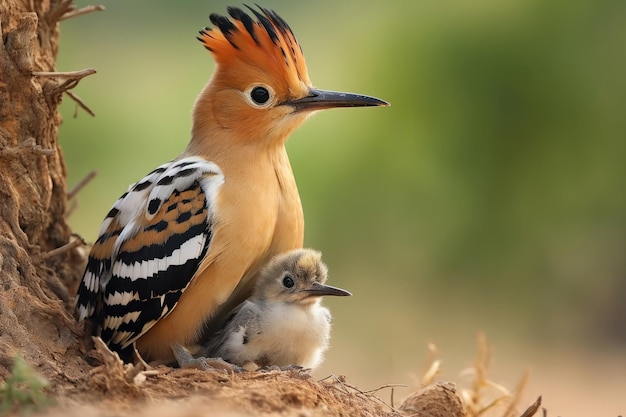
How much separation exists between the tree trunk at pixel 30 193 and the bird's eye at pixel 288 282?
3.07 ft

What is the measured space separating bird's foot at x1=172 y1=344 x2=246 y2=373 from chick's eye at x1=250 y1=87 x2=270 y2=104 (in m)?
1.12

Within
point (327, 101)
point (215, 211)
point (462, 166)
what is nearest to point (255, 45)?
point (327, 101)

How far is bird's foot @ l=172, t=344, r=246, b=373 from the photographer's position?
12.6ft

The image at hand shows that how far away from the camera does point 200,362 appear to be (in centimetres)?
391

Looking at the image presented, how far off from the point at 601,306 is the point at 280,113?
21.5 ft

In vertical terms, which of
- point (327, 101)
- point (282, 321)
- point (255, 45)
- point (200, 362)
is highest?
point (255, 45)

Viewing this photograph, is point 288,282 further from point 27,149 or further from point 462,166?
point 462,166

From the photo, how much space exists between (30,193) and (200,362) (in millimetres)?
1144

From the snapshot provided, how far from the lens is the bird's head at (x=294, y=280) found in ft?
13.5

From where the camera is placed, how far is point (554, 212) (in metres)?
10.0

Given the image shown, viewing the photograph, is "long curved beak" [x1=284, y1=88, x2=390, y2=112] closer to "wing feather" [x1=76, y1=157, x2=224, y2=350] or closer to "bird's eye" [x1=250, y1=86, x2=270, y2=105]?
"bird's eye" [x1=250, y1=86, x2=270, y2=105]

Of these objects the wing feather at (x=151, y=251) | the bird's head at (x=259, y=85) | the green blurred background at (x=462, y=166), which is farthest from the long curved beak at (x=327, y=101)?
the green blurred background at (x=462, y=166)

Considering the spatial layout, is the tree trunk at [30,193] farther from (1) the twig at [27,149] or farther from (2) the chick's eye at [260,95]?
(2) the chick's eye at [260,95]

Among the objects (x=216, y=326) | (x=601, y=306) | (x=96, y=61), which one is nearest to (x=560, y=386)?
(x=601, y=306)
